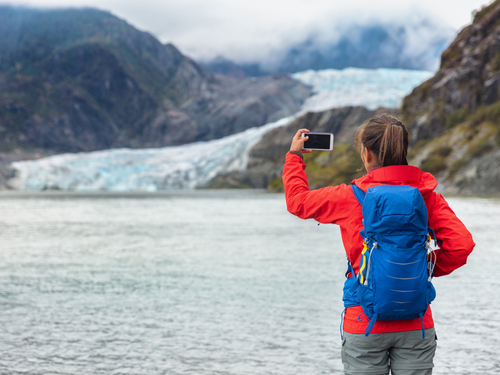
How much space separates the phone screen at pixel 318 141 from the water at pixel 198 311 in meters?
2.71

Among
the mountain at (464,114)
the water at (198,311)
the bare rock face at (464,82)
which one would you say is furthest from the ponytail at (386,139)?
the bare rock face at (464,82)

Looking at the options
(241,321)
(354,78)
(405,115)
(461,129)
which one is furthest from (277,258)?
(354,78)

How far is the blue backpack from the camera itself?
2.31 metres

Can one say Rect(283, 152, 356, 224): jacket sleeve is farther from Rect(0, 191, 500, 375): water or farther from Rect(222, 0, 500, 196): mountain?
Rect(222, 0, 500, 196): mountain

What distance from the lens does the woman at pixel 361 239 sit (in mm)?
2434

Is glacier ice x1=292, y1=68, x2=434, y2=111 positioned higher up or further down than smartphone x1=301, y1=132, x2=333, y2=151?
higher up

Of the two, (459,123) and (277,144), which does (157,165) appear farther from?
(459,123)

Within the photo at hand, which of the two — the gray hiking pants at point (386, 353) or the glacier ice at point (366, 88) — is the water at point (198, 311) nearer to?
the gray hiking pants at point (386, 353)

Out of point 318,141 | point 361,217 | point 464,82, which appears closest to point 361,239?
point 361,217

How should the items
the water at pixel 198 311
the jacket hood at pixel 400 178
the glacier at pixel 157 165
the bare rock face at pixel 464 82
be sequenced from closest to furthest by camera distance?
the jacket hood at pixel 400 178 → the water at pixel 198 311 → the bare rock face at pixel 464 82 → the glacier at pixel 157 165

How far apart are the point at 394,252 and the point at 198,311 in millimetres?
5173

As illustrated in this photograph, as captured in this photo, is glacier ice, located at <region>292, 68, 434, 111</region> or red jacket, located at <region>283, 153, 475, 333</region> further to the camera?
glacier ice, located at <region>292, 68, 434, 111</region>

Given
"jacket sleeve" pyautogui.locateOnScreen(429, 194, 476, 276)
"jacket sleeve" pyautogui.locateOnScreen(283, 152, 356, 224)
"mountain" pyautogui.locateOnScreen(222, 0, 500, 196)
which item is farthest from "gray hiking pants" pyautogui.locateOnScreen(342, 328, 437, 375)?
"mountain" pyautogui.locateOnScreen(222, 0, 500, 196)

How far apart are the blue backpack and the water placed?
2694mm
